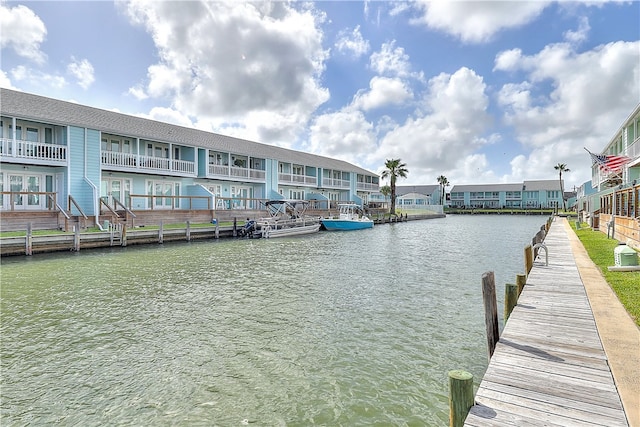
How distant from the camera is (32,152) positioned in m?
21.6

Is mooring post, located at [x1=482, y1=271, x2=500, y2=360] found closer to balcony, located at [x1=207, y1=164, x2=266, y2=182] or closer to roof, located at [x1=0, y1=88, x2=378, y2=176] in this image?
roof, located at [x1=0, y1=88, x2=378, y2=176]

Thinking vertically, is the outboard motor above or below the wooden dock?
above

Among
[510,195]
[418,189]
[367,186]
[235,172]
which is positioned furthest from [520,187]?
[235,172]

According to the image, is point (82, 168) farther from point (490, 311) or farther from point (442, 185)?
point (442, 185)

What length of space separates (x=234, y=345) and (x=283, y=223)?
23442 millimetres

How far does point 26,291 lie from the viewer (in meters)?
11.1

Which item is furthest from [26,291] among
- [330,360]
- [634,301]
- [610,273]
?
[610,273]

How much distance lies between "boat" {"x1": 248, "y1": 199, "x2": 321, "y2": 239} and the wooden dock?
74.7 ft

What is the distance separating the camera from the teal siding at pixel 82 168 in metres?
23.2

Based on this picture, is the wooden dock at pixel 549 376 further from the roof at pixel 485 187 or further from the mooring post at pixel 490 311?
the roof at pixel 485 187

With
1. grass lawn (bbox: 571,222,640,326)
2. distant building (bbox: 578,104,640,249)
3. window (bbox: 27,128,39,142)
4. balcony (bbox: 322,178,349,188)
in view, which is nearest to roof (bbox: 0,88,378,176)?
window (bbox: 27,128,39,142)

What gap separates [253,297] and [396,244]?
16.3 metres

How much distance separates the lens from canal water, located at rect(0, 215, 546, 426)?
505 cm

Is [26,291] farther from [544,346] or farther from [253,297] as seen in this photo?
[544,346]
